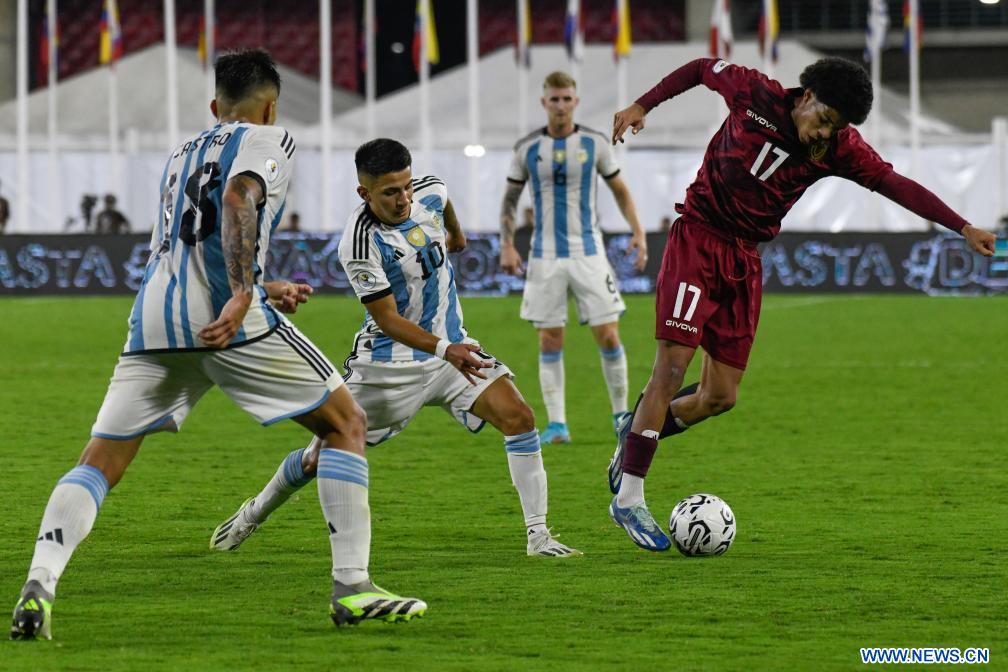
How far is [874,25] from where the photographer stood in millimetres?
33500

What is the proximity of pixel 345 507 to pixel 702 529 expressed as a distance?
1.84m

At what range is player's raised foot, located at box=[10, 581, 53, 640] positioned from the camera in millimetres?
5352

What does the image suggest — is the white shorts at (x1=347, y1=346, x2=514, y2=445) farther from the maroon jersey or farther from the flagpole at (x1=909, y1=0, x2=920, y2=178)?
the flagpole at (x1=909, y1=0, x2=920, y2=178)

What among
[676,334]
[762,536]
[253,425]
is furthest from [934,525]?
[253,425]

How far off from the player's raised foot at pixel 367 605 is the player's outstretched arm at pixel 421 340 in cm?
95

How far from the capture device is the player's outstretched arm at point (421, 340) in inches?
248

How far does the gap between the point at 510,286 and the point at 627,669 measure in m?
24.1

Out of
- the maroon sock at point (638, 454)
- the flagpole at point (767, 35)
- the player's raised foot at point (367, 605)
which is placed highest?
the flagpole at point (767, 35)

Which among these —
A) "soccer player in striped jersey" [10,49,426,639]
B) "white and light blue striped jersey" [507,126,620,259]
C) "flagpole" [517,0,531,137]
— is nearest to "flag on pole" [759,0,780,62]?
"flagpole" [517,0,531,137]

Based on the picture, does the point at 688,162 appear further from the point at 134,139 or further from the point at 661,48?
the point at 134,139

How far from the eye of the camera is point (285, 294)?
5.95 metres

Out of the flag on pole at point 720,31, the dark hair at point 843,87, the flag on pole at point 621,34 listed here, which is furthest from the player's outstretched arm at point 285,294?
the flag on pole at point 621,34

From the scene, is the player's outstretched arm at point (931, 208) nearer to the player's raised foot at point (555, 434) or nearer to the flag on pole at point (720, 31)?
the player's raised foot at point (555, 434)

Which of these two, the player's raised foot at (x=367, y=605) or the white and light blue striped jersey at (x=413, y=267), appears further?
the white and light blue striped jersey at (x=413, y=267)
